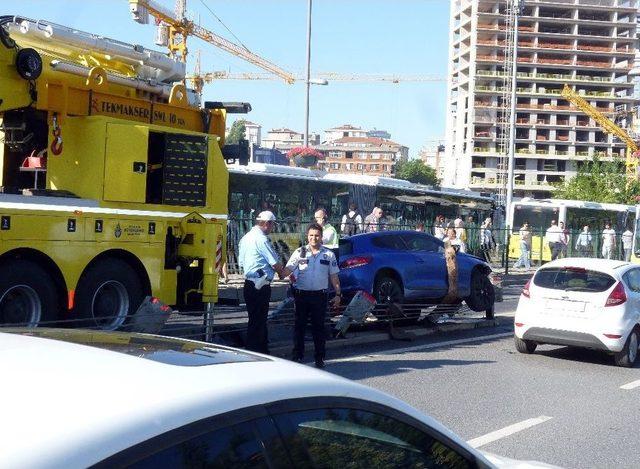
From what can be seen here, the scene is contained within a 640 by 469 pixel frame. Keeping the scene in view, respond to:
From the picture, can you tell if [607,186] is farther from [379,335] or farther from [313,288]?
[313,288]

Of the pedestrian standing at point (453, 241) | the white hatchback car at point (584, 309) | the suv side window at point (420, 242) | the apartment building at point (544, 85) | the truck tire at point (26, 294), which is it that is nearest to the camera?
the truck tire at point (26, 294)

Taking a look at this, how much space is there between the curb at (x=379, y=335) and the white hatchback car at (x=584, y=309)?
180 cm

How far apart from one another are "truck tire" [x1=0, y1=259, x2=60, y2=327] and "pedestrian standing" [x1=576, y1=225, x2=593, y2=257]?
24.4m

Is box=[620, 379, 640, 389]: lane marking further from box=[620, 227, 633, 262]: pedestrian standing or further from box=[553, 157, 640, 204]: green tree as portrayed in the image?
box=[553, 157, 640, 204]: green tree

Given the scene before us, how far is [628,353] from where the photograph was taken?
41.0ft

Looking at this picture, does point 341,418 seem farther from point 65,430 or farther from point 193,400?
point 65,430

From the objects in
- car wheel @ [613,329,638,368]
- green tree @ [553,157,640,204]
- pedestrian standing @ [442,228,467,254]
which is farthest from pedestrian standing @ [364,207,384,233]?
green tree @ [553,157,640,204]

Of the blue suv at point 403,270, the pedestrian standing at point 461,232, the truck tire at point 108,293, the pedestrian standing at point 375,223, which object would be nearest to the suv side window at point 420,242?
the blue suv at point 403,270

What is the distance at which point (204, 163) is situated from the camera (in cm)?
1240

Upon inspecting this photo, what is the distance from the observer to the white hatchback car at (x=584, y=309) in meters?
12.4

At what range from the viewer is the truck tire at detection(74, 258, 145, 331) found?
35.3 ft

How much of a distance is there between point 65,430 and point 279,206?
23.7m

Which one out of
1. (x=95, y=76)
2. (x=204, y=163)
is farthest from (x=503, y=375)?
(x=95, y=76)

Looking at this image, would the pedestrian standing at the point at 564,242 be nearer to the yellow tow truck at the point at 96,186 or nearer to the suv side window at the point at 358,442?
the yellow tow truck at the point at 96,186
